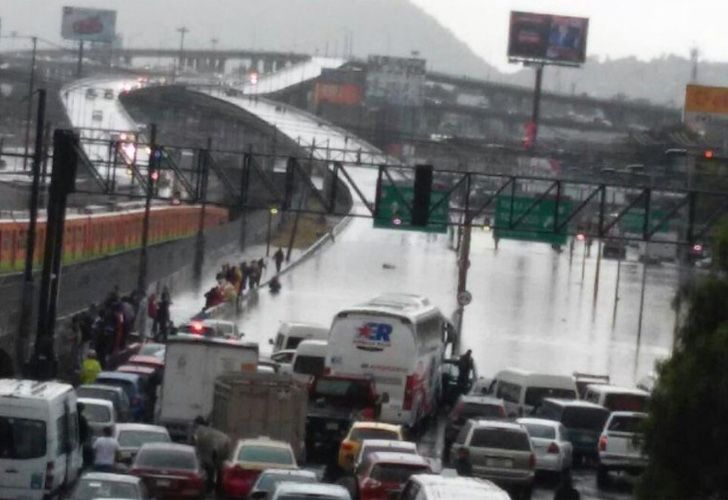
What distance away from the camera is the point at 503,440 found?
31875mm

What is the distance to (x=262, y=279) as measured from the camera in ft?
250

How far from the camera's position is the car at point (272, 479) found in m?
25.6

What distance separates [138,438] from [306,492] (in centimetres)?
784

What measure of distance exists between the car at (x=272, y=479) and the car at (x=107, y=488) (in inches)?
77.8

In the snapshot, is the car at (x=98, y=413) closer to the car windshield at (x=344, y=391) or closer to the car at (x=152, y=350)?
the car windshield at (x=344, y=391)

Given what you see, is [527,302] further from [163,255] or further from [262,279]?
[163,255]

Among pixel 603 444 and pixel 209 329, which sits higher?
pixel 209 329

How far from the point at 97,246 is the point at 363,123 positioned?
134041 mm

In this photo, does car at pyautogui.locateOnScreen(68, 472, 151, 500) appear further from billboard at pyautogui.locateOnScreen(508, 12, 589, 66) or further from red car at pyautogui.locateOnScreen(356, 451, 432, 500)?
billboard at pyautogui.locateOnScreen(508, 12, 589, 66)

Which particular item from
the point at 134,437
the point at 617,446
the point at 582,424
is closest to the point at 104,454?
the point at 134,437

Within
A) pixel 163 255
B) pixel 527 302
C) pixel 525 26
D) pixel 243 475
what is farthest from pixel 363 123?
pixel 243 475

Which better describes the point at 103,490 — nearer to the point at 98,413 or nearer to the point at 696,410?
the point at 696,410

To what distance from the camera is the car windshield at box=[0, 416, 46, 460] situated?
82.2 feet

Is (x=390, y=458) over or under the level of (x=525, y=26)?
under
